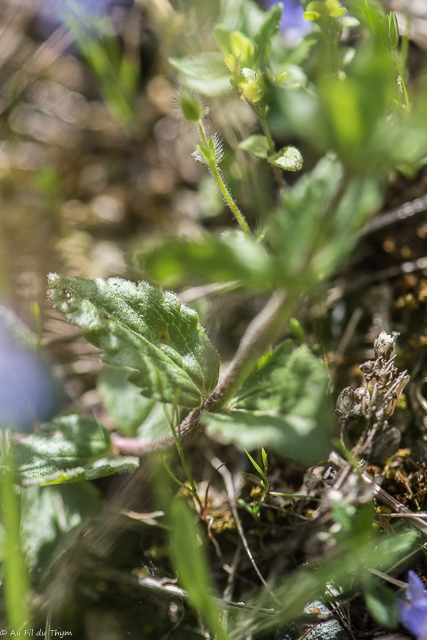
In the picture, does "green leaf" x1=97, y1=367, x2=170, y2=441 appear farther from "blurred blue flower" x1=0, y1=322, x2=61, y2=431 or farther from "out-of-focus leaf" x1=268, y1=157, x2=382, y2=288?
"out-of-focus leaf" x1=268, y1=157, x2=382, y2=288

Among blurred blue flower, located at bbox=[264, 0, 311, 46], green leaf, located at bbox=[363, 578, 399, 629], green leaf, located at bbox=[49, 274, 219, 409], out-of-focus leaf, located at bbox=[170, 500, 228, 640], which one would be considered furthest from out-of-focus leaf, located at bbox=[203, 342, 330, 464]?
blurred blue flower, located at bbox=[264, 0, 311, 46]

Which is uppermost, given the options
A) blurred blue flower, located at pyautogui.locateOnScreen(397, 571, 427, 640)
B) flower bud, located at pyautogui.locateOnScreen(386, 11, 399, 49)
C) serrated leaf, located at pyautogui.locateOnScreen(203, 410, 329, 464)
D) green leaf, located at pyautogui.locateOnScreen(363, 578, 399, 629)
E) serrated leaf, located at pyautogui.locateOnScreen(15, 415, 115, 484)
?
flower bud, located at pyautogui.locateOnScreen(386, 11, 399, 49)

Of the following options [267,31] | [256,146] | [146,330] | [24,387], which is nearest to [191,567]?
[146,330]

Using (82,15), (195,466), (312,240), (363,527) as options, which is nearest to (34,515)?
(195,466)

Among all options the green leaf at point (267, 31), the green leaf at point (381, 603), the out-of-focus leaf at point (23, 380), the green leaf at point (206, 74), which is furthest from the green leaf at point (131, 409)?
the green leaf at point (267, 31)

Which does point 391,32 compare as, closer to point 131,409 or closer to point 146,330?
point 146,330

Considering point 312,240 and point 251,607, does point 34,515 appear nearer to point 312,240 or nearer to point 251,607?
point 251,607
